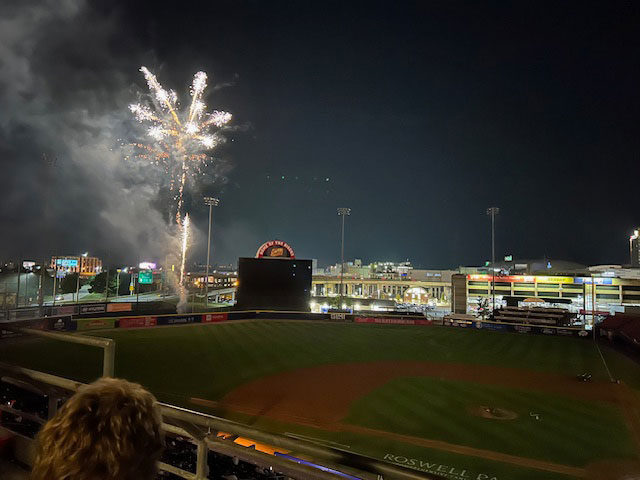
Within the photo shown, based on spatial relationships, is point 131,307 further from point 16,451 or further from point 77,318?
point 16,451

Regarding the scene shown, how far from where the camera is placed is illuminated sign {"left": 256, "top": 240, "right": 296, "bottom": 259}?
37.5 meters

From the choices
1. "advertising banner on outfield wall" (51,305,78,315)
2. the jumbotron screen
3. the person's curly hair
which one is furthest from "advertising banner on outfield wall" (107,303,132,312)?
the person's curly hair

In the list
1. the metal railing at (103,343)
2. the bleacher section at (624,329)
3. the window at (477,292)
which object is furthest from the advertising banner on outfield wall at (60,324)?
the window at (477,292)

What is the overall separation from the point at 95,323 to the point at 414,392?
23.8 meters

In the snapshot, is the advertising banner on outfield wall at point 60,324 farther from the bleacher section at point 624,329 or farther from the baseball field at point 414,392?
the bleacher section at point 624,329

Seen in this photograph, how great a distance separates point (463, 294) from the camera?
70375mm

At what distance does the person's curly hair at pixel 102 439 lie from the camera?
120cm

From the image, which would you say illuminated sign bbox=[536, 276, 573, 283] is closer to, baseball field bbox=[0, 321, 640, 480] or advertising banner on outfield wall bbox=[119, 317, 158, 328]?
baseball field bbox=[0, 321, 640, 480]

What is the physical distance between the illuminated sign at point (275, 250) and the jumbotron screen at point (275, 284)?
1.39 m

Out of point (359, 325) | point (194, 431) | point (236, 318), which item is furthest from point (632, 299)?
point (194, 431)

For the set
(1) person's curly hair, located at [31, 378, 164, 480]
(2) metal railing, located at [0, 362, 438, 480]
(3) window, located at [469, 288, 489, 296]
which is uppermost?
(1) person's curly hair, located at [31, 378, 164, 480]

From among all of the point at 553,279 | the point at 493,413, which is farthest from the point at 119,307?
the point at 553,279

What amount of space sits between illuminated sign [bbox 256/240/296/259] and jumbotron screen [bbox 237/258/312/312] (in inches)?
54.6

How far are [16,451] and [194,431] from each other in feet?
8.71
